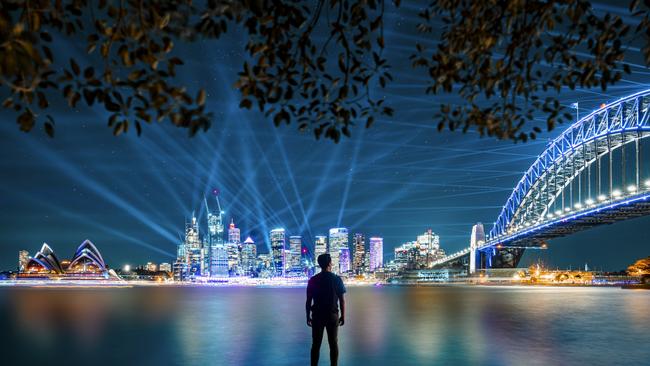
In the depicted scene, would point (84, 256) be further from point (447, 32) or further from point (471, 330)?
point (447, 32)

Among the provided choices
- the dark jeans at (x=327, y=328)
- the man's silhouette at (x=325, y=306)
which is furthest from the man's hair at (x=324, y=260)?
the dark jeans at (x=327, y=328)

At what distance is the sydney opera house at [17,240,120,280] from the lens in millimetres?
166875

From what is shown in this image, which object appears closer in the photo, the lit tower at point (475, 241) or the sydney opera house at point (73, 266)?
the lit tower at point (475, 241)

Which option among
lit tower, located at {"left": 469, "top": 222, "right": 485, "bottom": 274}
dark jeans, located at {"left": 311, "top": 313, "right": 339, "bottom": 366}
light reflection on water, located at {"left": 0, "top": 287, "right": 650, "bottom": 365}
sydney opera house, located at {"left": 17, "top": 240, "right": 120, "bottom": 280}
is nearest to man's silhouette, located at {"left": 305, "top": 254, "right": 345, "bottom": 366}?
dark jeans, located at {"left": 311, "top": 313, "right": 339, "bottom": 366}

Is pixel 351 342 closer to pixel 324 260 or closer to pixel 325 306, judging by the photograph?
pixel 324 260

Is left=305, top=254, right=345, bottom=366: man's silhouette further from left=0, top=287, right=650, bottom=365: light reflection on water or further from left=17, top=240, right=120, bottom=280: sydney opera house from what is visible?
left=17, top=240, right=120, bottom=280: sydney opera house

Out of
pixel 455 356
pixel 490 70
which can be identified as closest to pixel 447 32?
pixel 490 70

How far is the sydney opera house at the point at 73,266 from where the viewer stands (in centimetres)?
16688

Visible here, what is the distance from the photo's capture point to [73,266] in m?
180

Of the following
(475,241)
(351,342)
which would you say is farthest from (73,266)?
(351,342)

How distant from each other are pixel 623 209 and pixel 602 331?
66179 millimetres

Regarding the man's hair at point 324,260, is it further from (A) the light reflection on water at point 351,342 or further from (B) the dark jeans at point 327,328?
(A) the light reflection on water at point 351,342

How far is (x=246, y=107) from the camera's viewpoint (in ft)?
17.9

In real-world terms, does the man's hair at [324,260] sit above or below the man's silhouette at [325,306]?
above
